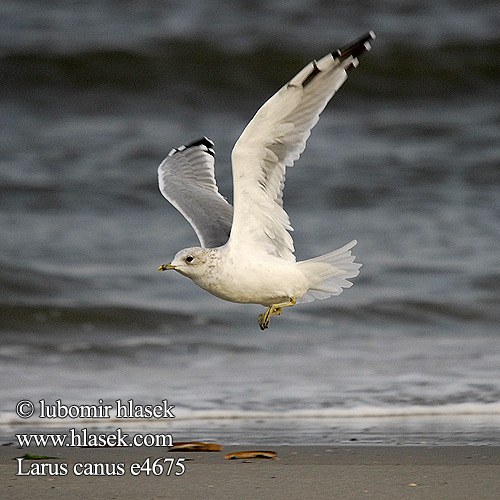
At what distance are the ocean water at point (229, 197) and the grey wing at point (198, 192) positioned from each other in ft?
2.92

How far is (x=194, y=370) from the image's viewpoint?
5.43 meters

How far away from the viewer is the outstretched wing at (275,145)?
361 centimetres

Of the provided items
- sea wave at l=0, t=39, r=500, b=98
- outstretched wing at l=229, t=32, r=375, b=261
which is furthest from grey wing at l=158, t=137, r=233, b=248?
sea wave at l=0, t=39, r=500, b=98

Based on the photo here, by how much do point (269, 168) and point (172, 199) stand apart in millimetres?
1009

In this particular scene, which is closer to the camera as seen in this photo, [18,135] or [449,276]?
[449,276]

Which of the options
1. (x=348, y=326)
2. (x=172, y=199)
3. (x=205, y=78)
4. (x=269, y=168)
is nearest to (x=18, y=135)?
(x=205, y=78)

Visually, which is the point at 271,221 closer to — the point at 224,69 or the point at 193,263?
the point at 193,263

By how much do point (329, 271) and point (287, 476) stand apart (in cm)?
110

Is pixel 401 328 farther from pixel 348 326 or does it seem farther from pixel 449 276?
pixel 449 276

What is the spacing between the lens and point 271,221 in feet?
13.0

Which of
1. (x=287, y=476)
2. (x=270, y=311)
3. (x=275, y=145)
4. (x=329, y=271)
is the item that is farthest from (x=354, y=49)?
(x=287, y=476)

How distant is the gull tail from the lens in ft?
13.1

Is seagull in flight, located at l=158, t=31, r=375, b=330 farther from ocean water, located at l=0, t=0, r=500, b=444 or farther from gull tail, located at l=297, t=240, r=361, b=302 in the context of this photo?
ocean water, located at l=0, t=0, r=500, b=444

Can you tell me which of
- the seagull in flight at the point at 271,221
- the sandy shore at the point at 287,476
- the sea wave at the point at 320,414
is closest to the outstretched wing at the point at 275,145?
the seagull in flight at the point at 271,221
